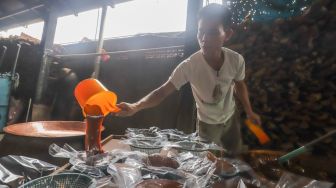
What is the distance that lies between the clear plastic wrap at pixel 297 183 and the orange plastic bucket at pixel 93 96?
1.17 m

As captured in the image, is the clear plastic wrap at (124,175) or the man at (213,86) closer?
the clear plastic wrap at (124,175)

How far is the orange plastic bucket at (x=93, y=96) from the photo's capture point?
1.47 meters

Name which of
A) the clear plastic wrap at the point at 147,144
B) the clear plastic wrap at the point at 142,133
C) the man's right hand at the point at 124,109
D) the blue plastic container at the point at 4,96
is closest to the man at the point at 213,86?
the man's right hand at the point at 124,109

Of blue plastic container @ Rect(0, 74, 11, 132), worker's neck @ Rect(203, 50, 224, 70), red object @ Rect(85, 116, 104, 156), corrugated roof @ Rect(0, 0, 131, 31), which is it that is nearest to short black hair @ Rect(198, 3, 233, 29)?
worker's neck @ Rect(203, 50, 224, 70)

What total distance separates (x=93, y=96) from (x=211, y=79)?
1.46 metres

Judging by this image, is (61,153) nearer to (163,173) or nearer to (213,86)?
(163,173)

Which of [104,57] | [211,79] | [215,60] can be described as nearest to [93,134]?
[211,79]

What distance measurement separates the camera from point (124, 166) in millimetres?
1236

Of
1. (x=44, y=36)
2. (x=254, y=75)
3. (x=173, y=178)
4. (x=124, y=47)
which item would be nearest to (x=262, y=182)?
(x=173, y=178)

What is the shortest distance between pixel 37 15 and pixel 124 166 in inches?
378

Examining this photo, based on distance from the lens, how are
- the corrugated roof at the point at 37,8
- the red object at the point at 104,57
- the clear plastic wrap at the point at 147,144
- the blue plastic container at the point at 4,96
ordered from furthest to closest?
the corrugated roof at the point at 37,8, the blue plastic container at the point at 4,96, the red object at the point at 104,57, the clear plastic wrap at the point at 147,144

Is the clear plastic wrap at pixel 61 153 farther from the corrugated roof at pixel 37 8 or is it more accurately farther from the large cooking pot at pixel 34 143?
the corrugated roof at pixel 37 8

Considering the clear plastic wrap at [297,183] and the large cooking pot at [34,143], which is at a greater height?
the clear plastic wrap at [297,183]

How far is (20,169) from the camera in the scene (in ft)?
4.50
